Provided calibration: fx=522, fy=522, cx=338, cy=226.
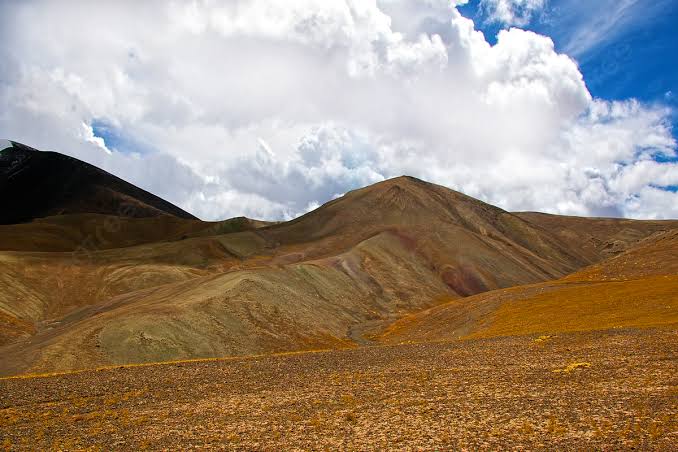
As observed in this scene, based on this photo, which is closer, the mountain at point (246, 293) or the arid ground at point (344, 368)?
the arid ground at point (344, 368)

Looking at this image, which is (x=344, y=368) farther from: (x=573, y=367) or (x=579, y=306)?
(x=579, y=306)

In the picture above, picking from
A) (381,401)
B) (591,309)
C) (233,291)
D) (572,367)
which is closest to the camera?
(381,401)

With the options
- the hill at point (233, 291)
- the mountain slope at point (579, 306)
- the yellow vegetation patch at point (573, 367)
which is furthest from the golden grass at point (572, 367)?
the hill at point (233, 291)

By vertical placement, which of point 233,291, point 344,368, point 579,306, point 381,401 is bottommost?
point 381,401

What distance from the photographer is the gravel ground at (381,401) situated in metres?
22.1

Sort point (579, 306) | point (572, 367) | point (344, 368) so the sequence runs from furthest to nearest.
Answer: point (579, 306) < point (344, 368) < point (572, 367)

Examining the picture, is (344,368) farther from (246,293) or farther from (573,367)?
(246,293)

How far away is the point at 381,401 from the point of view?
28750 mm

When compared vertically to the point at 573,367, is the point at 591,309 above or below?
above

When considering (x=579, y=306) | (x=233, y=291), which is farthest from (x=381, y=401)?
(x=233, y=291)

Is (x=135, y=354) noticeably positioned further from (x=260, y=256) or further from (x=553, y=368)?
(x=260, y=256)

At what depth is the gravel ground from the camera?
22109mm

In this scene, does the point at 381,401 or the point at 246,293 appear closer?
the point at 381,401

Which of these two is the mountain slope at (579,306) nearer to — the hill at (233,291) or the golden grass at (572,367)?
the golden grass at (572,367)
